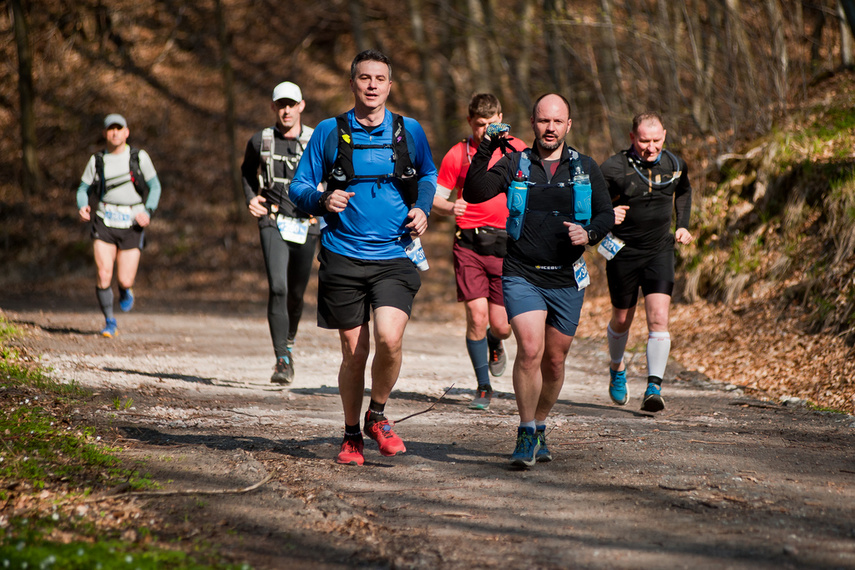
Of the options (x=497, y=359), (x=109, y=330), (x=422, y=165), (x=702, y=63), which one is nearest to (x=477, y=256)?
(x=497, y=359)

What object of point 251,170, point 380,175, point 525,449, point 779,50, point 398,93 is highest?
point 398,93

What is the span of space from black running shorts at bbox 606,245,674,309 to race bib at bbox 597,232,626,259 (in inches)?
5.5

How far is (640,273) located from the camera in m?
7.04

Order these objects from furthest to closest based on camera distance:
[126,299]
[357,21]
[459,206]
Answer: [357,21] → [126,299] → [459,206]

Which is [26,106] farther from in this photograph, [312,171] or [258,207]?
[312,171]

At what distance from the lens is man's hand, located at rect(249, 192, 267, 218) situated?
7422 millimetres

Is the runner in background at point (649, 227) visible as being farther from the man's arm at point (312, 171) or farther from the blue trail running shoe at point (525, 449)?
the man's arm at point (312, 171)

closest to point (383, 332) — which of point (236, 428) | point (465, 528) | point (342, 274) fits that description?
point (342, 274)

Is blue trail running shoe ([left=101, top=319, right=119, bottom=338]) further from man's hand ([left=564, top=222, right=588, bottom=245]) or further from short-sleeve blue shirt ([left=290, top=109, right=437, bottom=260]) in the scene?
man's hand ([left=564, top=222, right=588, bottom=245])

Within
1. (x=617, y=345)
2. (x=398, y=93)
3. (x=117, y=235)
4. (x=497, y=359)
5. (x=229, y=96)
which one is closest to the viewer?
(x=617, y=345)

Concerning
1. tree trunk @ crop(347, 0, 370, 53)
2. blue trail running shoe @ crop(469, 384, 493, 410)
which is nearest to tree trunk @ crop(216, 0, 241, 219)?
tree trunk @ crop(347, 0, 370, 53)

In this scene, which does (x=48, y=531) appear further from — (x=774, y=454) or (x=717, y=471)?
(x=774, y=454)

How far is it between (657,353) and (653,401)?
43cm

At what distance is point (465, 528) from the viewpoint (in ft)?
13.2
